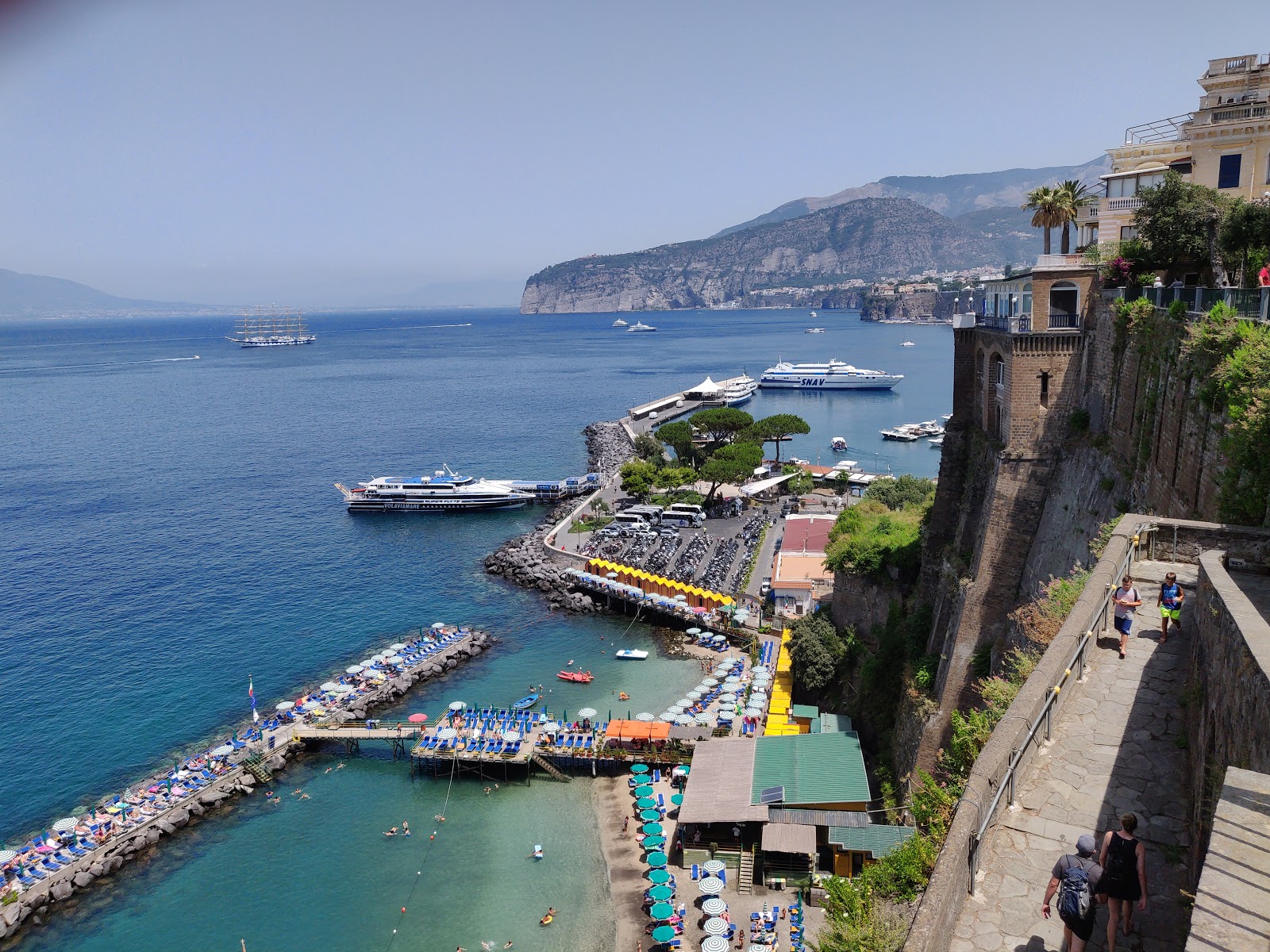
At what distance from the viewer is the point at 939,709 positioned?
74.9ft

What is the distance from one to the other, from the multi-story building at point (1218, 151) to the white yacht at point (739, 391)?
277 ft

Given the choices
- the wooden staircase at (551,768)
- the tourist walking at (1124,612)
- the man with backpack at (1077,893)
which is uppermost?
the tourist walking at (1124,612)

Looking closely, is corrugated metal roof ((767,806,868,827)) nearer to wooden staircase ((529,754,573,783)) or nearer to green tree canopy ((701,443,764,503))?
wooden staircase ((529,754,573,783))

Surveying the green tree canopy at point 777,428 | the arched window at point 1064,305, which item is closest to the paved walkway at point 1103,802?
the arched window at point 1064,305

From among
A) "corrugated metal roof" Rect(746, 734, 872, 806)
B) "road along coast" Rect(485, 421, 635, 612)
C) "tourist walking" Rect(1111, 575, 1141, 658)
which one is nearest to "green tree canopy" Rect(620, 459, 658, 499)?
"road along coast" Rect(485, 421, 635, 612)

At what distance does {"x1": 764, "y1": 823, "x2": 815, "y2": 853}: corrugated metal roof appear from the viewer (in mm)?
24078

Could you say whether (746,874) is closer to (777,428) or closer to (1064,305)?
(1064,305)

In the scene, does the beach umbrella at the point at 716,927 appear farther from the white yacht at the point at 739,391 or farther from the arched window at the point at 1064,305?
the white yacht at the point at 739,391

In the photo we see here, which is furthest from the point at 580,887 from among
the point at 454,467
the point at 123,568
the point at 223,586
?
the point at 454,467

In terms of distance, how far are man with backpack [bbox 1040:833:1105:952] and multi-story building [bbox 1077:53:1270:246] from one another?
2508 centimetres

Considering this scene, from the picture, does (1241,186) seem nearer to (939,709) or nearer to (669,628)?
(939,709)

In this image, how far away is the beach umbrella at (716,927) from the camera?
72.9 feet

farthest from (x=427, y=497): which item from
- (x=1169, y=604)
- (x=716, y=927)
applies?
(x=1169, y=604)

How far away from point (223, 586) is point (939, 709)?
42775mm
